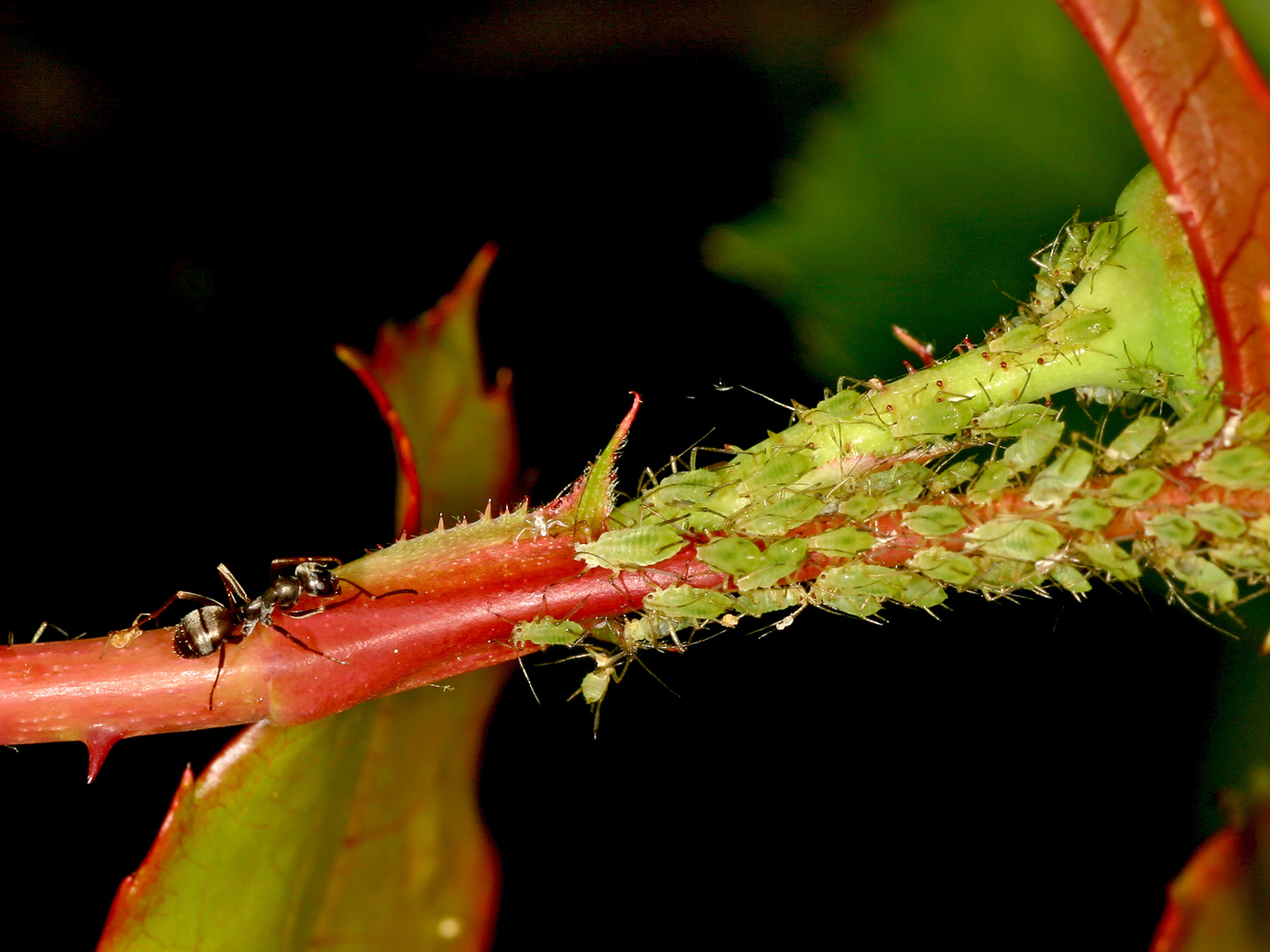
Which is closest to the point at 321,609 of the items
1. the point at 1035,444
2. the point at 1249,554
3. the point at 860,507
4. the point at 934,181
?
the point at 860,507

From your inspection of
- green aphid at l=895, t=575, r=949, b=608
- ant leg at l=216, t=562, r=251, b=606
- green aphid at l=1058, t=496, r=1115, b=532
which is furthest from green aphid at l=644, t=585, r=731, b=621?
ant leg at l=216, t=562, r=251, b=606

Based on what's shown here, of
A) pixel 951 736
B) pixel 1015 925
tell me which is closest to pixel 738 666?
pixel 951 736

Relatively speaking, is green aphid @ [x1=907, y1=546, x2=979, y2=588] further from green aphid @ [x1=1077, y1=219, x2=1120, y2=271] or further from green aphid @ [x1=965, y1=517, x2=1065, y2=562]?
green aphid @ [x1=1077, y1=219, x2=1120, y2=271]

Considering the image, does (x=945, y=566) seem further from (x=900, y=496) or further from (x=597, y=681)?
(x=597, y=681)

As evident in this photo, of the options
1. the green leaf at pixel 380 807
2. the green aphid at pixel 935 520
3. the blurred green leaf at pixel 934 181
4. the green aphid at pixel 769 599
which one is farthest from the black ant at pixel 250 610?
the blurred green leaf at pixel 934 181

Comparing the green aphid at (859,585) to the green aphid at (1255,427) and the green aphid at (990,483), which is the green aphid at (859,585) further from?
the green aphid at (1255,427)

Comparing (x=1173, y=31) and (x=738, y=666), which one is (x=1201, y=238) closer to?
(x=1173, y=31)
